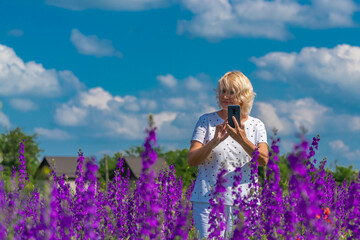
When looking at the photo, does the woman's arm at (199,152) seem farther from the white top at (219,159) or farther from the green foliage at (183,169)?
the green foliage at (183,169)

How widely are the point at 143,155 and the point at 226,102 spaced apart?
1.94m

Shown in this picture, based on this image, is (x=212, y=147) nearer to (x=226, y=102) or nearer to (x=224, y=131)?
(x=224, y=131)

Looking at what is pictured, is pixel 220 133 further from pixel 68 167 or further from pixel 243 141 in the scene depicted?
pixel 68 167

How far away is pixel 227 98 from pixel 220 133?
428 mm

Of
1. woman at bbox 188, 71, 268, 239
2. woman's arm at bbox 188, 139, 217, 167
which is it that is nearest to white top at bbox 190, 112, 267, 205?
woman at bbox 188, 71, 268, 239

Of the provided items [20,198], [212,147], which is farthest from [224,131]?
[20,198]

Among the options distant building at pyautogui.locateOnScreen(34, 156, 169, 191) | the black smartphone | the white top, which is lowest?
the white top

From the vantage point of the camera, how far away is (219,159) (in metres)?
4.87

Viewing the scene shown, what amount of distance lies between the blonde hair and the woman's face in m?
0.03

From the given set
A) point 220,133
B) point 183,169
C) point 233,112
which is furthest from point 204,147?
point 183,169

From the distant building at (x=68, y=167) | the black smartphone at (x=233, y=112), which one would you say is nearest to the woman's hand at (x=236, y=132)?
the black smartphone at (x=233, y=112)

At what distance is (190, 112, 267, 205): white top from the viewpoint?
485 cm

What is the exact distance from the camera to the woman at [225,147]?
472cm

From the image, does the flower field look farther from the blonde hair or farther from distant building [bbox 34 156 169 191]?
distant building [bbox 34 156 169 191]
